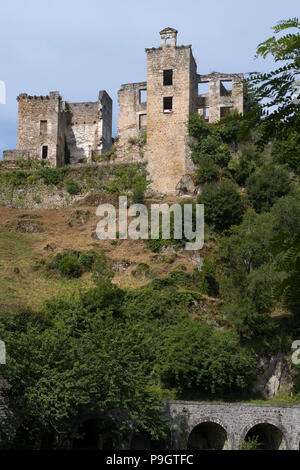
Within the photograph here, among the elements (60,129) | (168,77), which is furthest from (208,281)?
(60,129)

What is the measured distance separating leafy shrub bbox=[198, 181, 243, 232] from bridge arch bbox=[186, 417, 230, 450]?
14.0 metres

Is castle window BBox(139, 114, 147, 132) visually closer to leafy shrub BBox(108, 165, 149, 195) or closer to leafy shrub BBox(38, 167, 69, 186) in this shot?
leafy shrub BBox(108, 165, 149, 195)

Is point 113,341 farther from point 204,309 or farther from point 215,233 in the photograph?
point 215,233

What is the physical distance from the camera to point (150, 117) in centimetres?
4412

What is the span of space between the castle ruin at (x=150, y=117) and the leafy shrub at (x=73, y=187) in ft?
12.0

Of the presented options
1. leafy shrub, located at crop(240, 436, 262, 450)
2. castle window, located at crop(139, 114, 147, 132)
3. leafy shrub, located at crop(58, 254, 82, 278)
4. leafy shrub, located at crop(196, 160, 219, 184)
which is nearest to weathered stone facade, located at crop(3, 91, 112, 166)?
castle window, located at crop(139, 114, 147, 132)

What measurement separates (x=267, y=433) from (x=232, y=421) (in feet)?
8.04

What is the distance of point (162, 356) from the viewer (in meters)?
27.8

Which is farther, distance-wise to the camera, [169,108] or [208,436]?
[169,108]

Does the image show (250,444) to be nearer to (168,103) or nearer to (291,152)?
(291,152)

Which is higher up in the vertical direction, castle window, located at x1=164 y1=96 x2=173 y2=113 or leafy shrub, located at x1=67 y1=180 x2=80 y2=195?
castle window, located at x1=164 y1=96 x2=173 y2=113

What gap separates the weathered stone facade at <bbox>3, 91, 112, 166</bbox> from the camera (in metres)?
47.1

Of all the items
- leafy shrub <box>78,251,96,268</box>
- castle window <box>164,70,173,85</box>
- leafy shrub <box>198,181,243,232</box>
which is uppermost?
castle window <box>164,70,173,85</box>

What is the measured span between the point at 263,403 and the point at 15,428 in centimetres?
1135
